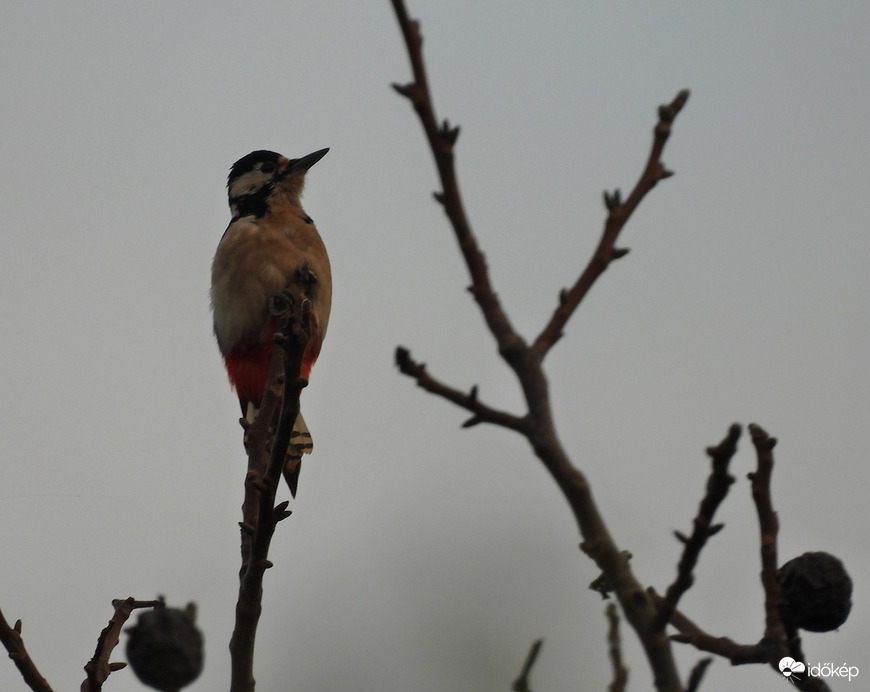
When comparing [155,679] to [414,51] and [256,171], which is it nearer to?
[414,51]

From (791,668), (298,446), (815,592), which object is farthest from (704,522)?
(298,446)

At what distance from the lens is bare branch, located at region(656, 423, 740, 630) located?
1.28 meters

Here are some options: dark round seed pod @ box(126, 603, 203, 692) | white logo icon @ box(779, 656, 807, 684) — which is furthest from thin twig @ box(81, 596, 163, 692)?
white logo icon @ box(779, 656, 807, 684)

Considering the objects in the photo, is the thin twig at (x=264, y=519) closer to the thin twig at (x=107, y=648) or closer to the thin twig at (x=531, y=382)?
the thin twig at (x=107, y=648)

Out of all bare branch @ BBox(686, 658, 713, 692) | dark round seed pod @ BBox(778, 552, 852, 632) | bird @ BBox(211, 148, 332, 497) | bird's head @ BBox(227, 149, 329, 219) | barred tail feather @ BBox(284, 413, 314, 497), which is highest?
bird's head @ BBox(227, 149, 329, 219)

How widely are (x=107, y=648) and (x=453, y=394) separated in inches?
46.3

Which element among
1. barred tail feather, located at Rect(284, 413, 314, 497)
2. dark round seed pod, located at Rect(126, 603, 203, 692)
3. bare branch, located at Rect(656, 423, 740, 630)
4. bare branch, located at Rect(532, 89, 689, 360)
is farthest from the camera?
barred tail feather, located at Rect(284, 413, 314, 497)

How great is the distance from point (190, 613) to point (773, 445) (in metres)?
1.23

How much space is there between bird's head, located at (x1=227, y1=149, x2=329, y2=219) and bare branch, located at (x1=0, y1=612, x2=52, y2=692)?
4.08 metres

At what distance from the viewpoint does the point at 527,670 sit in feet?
5.19

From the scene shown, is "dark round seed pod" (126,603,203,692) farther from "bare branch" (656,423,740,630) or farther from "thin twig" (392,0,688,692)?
"bare branch" (656,423,740,630)

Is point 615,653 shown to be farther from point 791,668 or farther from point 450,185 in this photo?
point 450,185

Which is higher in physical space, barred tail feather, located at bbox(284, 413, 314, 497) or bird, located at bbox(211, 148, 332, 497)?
bird, located at bbox(211, 148, 332, 497)

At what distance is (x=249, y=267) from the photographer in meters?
5.38
